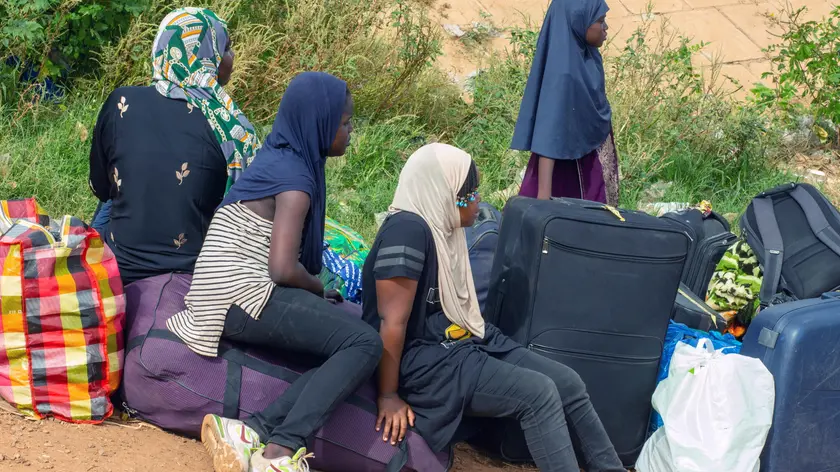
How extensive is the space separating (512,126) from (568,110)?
249cm

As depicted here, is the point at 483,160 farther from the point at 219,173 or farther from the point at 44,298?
the point at 44,298

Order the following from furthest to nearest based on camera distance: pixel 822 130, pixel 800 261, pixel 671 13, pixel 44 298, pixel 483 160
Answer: pixel 671 13, pixel 822 130, pixel 483 160, pixel 800 261, pixel 44 298

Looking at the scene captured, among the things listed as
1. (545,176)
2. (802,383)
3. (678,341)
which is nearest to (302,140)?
(545,176)

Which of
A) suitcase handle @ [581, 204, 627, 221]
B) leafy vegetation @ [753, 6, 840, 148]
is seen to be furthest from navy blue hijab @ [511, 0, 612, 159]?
leafy vegetation @ [753, 6, 840, 148]

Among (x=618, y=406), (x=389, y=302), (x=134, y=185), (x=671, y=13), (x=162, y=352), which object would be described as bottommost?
(x=618, y=406)

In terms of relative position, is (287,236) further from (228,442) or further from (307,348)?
(228,442)

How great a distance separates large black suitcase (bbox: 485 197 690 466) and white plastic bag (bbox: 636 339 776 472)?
189 millimetres

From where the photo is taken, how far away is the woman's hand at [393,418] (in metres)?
3.06

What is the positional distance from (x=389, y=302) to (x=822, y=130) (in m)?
5.73

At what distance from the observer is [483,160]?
6590mm

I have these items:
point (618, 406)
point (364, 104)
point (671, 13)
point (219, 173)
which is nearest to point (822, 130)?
point (671, 13)

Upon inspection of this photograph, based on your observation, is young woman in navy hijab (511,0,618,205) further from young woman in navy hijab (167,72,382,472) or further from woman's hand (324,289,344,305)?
young woman in navy hijab (167,72,382,472)

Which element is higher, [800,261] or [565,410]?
[800,261]

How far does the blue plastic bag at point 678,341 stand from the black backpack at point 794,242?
323 mm
